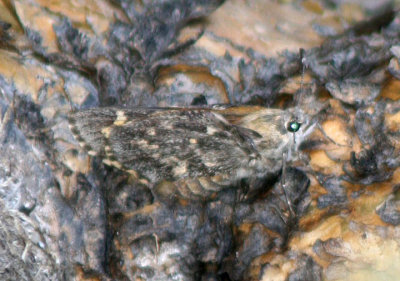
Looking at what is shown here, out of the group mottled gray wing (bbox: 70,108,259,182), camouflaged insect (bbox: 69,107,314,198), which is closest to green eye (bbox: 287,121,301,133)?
camouflaged insect (bbox: 69,107,314,198)

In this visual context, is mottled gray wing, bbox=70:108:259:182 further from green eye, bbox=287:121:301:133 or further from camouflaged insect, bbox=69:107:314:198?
green eye, bbox=287:121:301:133

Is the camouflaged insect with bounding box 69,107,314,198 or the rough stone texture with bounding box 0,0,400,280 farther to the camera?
the camouflaged insect with bounding box 69,107,314,198

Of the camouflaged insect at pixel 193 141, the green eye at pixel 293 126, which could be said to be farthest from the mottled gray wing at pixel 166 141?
the green eye at pixel 293 126

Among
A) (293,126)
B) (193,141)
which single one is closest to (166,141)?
(193,141)

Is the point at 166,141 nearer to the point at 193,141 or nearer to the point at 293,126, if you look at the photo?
the point at 193,141

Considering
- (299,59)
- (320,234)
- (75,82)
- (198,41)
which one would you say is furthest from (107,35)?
(320,234)

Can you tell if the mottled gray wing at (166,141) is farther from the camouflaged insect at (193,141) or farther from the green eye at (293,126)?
the green eye at (293,126)
